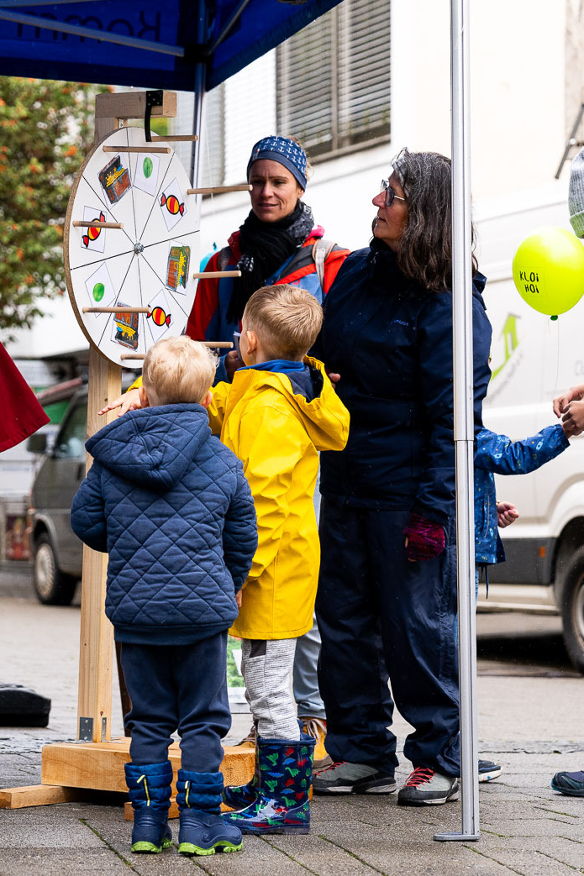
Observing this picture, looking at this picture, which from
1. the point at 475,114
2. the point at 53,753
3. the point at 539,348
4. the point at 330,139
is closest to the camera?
the point at 53,753

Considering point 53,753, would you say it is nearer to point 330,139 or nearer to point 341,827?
point 341,827

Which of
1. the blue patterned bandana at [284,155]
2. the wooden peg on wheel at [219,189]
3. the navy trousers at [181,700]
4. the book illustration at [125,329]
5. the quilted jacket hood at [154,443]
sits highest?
the blue patterned bandana at [284,155]

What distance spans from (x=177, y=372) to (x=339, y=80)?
43.2ft

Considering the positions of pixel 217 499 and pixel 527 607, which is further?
pixel 527 607

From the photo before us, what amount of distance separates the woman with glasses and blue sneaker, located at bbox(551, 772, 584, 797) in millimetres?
397

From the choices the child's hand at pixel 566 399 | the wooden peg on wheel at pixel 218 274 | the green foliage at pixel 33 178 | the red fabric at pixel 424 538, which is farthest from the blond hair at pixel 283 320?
the green foliage at pixel 33 178

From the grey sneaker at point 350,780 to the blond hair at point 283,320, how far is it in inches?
56.1

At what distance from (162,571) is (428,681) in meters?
1.23

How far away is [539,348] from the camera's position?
28.8ft

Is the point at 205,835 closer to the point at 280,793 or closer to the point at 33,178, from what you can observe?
the point at 280,793

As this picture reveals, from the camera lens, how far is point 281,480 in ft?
12.9

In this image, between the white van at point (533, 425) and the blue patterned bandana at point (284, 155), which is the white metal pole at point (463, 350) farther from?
the white van at point (533, 425)

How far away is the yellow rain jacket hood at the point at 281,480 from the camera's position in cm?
394

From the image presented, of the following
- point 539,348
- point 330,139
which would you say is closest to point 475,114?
point 330,139
